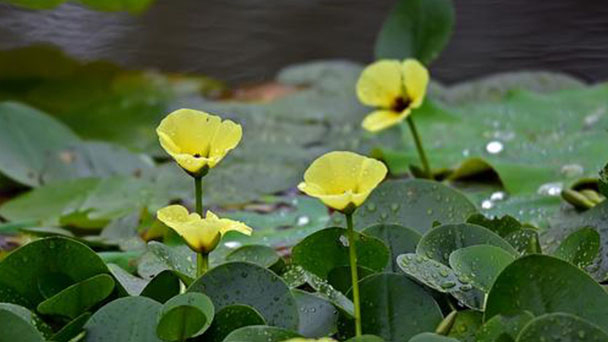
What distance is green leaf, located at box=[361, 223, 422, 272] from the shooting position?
915 mm

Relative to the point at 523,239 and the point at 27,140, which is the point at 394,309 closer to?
the point at 523,239

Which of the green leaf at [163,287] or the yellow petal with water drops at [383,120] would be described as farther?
the yellow petal with water drops at [383,120]

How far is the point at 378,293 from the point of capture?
817 millimetres

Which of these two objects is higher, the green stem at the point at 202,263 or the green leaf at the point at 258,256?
the green stem at the point at 202,263

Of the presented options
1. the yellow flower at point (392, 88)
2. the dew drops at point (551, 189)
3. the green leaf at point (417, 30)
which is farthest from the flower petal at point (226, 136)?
the green leaf at point (417, 30)

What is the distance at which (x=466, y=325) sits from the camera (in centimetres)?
81

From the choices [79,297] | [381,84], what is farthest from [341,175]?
[381,84]

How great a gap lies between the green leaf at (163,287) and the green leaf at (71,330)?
7 centimetres

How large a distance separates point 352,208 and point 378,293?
87mm

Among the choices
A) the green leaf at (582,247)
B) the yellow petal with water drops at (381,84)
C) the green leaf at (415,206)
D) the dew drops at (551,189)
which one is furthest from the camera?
the dew drops at (551,189)

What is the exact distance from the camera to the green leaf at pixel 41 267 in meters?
0.86

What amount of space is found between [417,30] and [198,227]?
0.85 m

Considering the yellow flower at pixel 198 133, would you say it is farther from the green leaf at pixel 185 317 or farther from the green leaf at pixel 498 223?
the green leaf at pixel 498 223

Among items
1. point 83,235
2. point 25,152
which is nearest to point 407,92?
point 83,235
